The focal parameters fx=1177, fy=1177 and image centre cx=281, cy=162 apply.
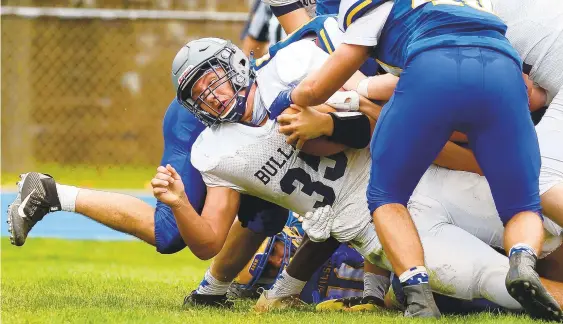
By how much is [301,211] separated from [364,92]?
0.54m

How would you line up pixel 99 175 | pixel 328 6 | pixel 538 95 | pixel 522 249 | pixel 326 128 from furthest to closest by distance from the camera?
pixel 99 175
pixel 328 6
pixel 538 95
pixel 326 128
pixel 522 249

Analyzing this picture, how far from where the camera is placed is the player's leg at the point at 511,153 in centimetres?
414

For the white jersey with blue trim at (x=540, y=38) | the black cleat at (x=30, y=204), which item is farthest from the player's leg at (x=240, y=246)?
the white jersey with blue trim at (x=540, y=38)

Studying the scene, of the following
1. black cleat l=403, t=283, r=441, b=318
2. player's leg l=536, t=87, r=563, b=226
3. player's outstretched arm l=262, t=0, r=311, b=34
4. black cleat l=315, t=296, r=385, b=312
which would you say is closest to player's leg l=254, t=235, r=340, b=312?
black cleat l=315, t=296, r=385, b=312

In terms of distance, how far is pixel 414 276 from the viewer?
4.20 m

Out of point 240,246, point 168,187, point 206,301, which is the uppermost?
point 168,187

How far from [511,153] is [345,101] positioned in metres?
0.80

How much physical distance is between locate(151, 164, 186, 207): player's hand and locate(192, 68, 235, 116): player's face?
38 cm

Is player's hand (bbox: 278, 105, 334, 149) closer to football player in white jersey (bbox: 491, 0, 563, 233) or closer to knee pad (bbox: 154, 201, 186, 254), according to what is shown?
knee pad (bbox: 154, 201, 186, 254)

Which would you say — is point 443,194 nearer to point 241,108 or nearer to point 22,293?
point 241,108

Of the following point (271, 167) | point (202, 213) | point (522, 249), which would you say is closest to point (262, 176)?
point (271, 167)

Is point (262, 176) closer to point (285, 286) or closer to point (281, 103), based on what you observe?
point (281, 103)

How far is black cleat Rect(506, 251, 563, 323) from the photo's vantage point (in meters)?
3.97

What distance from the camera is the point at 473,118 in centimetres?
418
